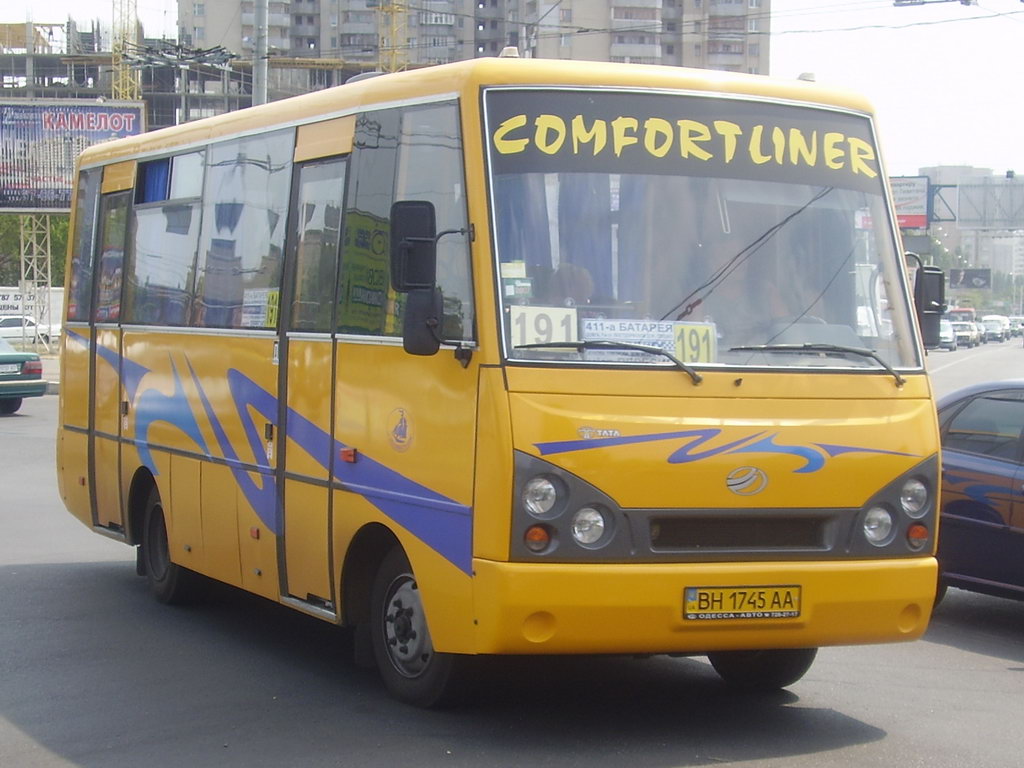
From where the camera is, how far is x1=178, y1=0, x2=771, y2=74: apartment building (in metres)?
128

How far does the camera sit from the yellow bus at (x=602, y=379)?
6383mm

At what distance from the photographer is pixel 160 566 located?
410 inches

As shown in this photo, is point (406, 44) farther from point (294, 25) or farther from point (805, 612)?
point (805, 612)

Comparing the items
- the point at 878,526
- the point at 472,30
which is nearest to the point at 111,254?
the point at 878,526

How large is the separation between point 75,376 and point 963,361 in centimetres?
6270

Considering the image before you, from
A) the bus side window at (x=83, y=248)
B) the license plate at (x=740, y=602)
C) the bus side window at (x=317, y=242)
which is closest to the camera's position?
the license plate at (x=740, y=602)

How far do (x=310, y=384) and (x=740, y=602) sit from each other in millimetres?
A: 2596

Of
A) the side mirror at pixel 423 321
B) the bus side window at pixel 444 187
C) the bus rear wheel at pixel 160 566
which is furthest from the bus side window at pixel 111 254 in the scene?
the side mirror at pixel 423 321

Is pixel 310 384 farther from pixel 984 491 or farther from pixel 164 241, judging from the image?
pixel 984 491

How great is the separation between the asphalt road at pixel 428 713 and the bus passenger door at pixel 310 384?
565mm

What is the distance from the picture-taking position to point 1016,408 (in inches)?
392

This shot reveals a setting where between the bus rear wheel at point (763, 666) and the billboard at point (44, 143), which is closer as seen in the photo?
the bus rear wheel at point (763, 666)

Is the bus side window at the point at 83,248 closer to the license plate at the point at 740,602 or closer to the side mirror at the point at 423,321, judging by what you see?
the side mirror at the point at 423,321

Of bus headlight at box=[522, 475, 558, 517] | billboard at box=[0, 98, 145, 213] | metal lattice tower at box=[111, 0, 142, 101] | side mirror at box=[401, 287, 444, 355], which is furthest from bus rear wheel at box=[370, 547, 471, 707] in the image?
metal lattice tower at box=[111, 0, 142, 101]
